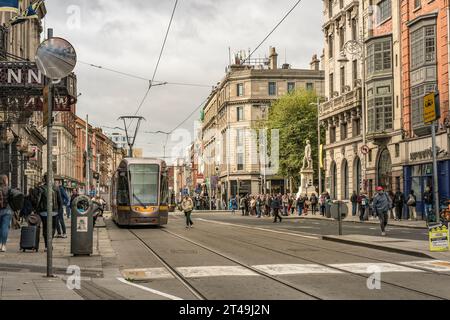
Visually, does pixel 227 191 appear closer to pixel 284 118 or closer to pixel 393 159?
pixel 284 118

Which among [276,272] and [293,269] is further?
[293,269]

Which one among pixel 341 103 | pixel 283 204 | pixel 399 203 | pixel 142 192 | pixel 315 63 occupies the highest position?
pixel 315 63

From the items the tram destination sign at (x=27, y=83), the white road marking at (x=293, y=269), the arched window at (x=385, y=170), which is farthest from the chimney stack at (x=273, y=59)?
the white road marking at (x=293, y=269)

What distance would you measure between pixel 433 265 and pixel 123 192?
19.6 meters

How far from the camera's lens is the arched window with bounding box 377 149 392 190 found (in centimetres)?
4816

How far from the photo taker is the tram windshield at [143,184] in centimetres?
3194

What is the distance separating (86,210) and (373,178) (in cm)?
3676

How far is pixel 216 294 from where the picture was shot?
10.6 meters

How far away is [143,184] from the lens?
32.1 metres

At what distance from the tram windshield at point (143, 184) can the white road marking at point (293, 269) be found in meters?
17.7

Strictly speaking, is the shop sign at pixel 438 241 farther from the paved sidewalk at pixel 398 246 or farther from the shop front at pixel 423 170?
the shop front at pixel 423 170

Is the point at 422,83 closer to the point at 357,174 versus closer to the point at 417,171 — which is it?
the point at 417,171

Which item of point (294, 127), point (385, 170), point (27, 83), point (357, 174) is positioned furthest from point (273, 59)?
point (27, 83)
